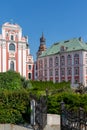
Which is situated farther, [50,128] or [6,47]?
[6,47]

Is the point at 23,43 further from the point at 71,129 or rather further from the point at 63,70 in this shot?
the point at 71,129

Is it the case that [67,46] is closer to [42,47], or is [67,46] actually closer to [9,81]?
[42,47]

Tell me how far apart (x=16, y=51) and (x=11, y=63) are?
260cm

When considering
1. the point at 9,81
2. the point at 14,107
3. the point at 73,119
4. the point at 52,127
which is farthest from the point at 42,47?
the point at 73,119

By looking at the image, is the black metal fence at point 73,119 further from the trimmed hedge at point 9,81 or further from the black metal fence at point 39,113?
the trimmed hedge at point 9,81

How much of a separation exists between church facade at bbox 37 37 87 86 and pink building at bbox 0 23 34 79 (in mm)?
9432

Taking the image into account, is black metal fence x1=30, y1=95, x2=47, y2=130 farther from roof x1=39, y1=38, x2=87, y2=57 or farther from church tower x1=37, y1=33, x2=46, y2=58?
church tower x1=37, y1=33, x2=46, y2=58

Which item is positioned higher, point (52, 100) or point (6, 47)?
point (6, 47)

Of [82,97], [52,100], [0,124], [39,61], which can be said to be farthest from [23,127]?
[39,61]

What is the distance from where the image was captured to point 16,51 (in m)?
65.6

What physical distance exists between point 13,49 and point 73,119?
5409 centimetres

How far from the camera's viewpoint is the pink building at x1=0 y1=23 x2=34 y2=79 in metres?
64.4

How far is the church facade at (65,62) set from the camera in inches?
2687

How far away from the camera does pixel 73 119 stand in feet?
40.5
